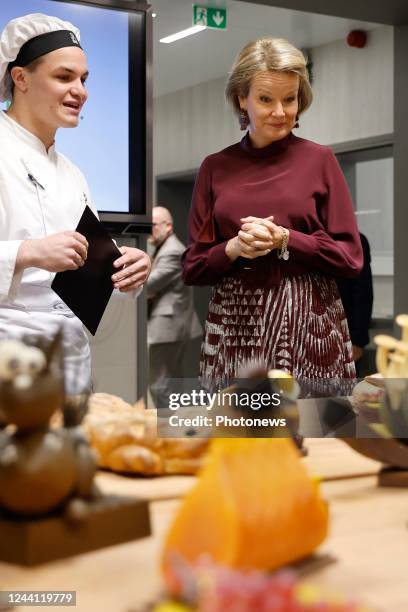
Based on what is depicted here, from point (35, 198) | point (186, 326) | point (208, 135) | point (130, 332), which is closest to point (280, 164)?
point (35, 198)

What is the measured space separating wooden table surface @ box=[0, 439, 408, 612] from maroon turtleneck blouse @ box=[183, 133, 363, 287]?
3.80 ft

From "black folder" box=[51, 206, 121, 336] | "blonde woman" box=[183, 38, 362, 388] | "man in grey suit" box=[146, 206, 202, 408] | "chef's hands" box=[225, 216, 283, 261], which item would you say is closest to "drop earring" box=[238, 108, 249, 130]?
"blonde woman" box=[183, 38, 362, 388]

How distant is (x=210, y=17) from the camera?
244 inches

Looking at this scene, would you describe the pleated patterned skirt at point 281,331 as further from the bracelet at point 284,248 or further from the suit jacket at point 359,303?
the suit jacket at point 359,303

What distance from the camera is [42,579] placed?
0.58 m

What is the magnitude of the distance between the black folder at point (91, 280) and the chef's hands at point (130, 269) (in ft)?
0.07

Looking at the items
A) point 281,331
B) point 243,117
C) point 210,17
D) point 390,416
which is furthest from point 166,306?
point 390,416

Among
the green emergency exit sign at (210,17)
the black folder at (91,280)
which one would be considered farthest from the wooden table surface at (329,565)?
the green emergency exit sign at (210,17)

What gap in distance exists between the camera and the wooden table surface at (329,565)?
57cm

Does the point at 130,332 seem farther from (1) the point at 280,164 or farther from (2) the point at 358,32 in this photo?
(2) the point at 358,32

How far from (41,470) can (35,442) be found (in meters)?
0.02

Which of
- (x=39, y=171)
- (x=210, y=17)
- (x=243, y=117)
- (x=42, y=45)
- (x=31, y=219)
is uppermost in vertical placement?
(x=210, y=17)

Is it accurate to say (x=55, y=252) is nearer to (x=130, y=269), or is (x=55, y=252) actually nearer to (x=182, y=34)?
(x=130, y=269)

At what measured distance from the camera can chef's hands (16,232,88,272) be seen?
66.4 inches
